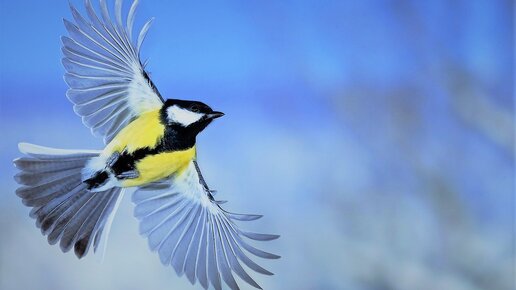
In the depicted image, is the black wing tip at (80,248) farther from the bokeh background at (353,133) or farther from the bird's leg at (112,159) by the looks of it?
the bird's leg at (112,159)

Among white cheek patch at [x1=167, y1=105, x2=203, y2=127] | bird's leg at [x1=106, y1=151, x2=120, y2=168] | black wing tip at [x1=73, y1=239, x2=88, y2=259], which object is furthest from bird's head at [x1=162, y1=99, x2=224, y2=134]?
black wing tip at [x1=73, y1=239, x2=88, y2=259]

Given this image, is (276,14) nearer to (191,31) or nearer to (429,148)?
(191,31)

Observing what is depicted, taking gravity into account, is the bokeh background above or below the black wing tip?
above

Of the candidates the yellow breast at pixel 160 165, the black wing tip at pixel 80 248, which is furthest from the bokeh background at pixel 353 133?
the yellow breast at pixel 160 165

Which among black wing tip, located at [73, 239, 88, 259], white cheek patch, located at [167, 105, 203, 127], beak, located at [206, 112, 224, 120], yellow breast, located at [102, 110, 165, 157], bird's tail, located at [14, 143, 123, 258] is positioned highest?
beak, located at [206, 112, 224, 120]

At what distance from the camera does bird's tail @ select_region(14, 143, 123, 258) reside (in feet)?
4.75

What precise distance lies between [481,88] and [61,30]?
87 centimetres

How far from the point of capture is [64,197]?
4.78ft

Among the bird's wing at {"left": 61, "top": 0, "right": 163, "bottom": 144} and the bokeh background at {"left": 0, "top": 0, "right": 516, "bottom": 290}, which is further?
the bokeh background at {"left": 0, "top": 0, "right": 516, "bottom": 290}

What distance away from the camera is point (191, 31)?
58.7 inches

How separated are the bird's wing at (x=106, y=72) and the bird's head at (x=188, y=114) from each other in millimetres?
27

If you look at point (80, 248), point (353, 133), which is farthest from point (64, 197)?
point (353, 133)

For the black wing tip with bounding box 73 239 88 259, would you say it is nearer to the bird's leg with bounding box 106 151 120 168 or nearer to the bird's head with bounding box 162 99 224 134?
the bird's leg with bounding box 106 151 120 168

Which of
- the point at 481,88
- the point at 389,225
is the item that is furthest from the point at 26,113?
the point at 481,88
